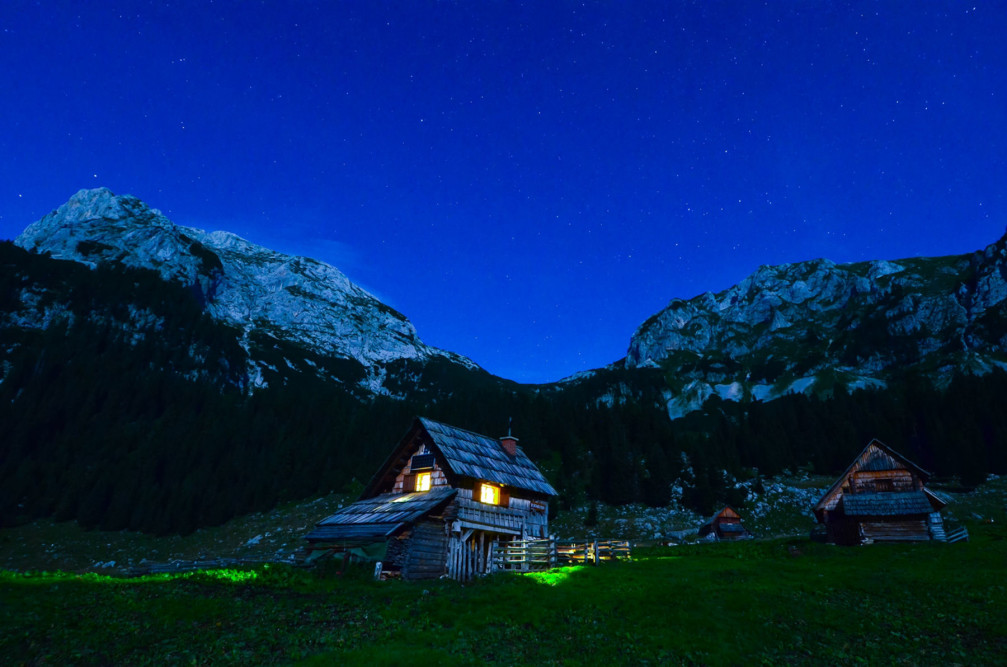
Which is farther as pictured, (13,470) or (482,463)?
(13,470)

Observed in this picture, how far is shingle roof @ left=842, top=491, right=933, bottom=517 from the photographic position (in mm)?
37781

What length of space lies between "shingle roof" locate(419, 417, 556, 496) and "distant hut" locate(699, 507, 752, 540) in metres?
22.7

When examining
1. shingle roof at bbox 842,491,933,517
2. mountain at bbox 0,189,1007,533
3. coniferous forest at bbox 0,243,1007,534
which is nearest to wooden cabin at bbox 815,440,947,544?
shingle roof at bbox 842,491,933,517

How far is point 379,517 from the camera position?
3148cm

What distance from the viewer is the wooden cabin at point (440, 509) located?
30.1 m

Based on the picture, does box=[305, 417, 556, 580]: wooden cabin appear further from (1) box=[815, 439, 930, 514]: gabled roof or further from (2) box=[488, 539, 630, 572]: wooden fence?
(1) box=[815, 439, 930, 514]: gabled roof

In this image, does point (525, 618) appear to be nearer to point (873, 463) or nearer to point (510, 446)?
point (510, 446)

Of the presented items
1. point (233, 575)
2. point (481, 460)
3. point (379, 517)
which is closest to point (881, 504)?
point (481, 460)

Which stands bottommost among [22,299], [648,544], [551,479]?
[648,544]

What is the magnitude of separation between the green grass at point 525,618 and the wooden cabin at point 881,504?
36.0ft

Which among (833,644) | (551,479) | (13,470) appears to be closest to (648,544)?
(551,479)

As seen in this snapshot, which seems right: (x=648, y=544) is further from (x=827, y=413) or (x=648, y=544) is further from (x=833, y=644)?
(x=827, y=413)

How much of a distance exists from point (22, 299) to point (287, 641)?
171328 mm

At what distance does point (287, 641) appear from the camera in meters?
15.7
